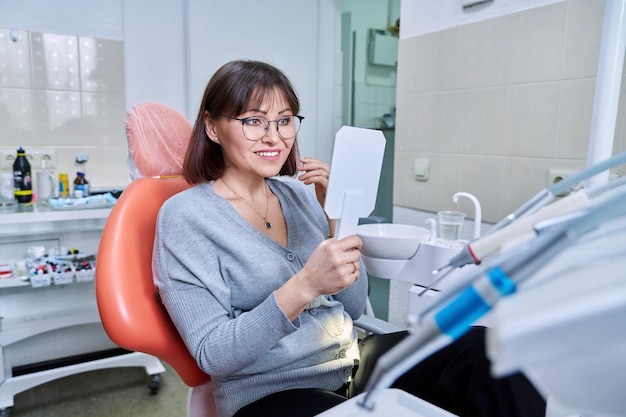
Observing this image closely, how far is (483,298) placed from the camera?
28 centimetres

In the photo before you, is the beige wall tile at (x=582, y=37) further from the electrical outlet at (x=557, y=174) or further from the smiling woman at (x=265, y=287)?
the smiling woman at (x=265, y=287)

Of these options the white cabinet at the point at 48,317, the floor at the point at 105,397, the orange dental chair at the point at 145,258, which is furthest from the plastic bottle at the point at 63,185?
the orange dental chair at the point at 145,258

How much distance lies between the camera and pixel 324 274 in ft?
2.65

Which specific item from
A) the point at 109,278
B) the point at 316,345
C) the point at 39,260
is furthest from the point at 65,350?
the point at 316,345

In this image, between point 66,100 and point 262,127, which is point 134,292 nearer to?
point 262,127

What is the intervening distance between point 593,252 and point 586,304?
72 mm

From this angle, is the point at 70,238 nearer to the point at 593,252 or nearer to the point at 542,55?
the point at 542,55

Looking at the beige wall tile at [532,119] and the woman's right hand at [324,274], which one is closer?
the woman's right hand at [324,274]

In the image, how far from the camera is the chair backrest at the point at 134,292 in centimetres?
95

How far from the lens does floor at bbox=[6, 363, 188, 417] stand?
6.17ft

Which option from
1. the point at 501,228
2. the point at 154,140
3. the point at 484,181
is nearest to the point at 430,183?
the point at 484,181

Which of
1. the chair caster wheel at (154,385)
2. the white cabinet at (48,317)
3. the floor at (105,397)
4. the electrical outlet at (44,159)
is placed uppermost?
the electrical outlet at (44,159)

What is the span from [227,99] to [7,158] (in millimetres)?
1513

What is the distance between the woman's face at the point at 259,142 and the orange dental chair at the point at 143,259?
0.22 meters
